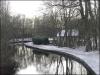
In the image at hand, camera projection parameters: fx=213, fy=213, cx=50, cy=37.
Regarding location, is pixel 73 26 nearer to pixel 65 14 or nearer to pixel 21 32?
pixel 65 14

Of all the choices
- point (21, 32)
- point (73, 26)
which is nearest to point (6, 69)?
point (73, 26)

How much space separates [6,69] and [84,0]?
12479mm

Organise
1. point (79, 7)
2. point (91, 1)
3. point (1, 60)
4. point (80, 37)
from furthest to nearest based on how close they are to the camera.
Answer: point (80, 37)
point (79, 7)
point (91, 1)
point (1, 60)

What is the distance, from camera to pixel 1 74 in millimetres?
12648

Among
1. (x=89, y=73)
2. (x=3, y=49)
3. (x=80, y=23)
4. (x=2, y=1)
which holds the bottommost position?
(x=89, y=73)

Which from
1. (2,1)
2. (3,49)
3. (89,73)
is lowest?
(89,73)

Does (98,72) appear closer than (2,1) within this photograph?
Yes

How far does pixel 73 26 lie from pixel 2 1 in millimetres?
13721

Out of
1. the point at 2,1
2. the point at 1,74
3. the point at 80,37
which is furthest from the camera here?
the point at 80,37

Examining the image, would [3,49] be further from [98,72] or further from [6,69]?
[98,72]

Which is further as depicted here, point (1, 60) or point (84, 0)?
point (84, 0)

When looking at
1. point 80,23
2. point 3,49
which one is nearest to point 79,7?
point 80,23

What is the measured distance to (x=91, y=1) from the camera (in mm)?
21734

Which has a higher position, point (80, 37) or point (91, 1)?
point (91, 1)
